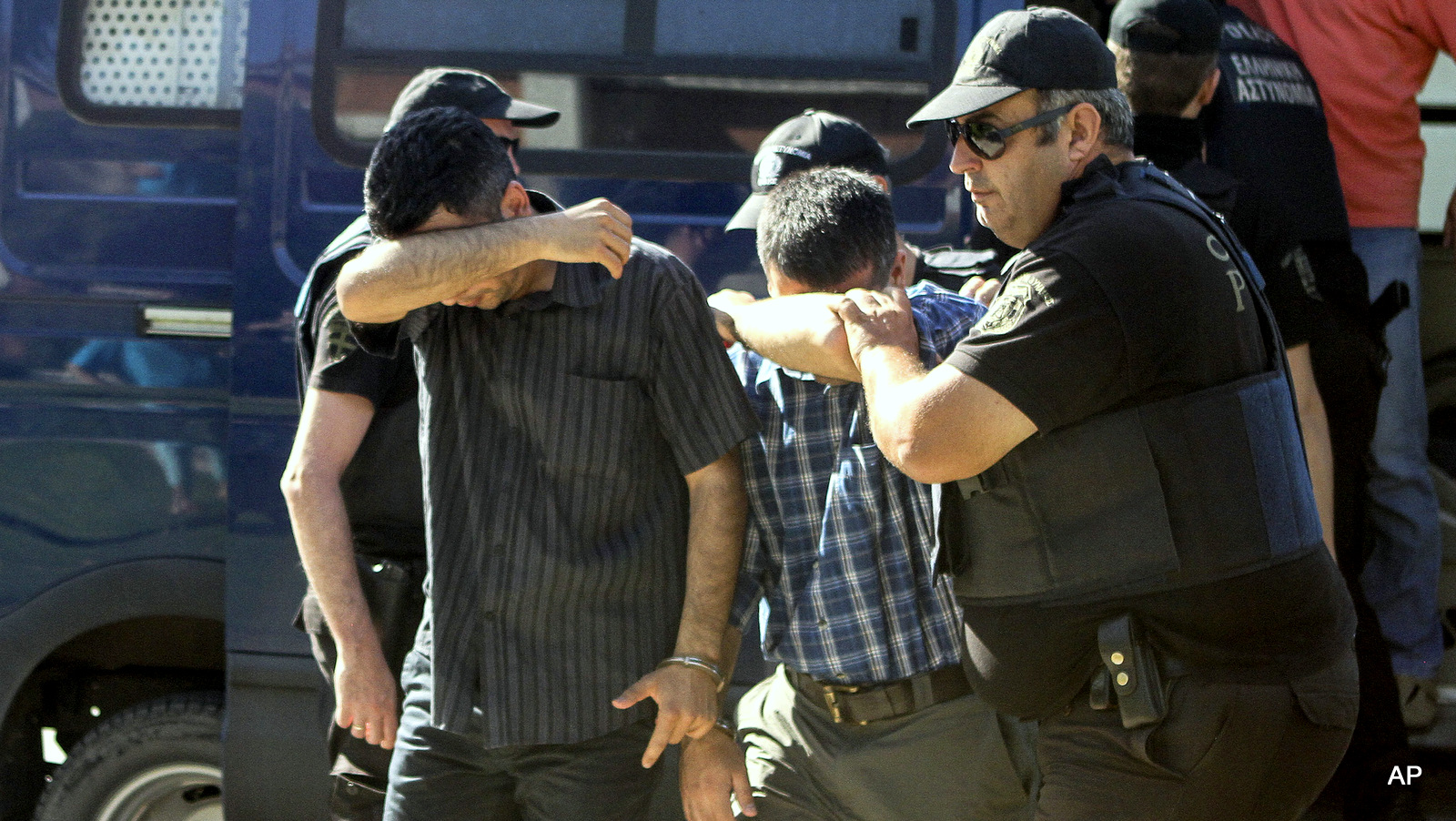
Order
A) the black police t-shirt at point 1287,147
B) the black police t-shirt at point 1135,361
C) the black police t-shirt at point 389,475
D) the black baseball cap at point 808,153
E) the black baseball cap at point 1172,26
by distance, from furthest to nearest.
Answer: the black police t-shirt at point 1287,147
the black baseball cap at point 1172,26
the black baseball cap at point 808,153
the black police t-shirt at point 389,475
the black police t-shirt at point 1135,361

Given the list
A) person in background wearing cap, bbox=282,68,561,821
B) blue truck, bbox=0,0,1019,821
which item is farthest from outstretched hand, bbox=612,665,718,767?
blue truck, bbox=0,0,1019,821

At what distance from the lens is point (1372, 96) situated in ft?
11.0

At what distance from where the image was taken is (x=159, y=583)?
321 centimetres

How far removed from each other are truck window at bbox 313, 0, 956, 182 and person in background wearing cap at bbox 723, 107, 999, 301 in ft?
0.96

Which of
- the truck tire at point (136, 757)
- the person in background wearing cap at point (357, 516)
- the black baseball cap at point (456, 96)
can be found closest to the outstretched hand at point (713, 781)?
the person in background wearing cap at point (357, 516)

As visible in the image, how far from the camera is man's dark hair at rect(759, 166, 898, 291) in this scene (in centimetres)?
214

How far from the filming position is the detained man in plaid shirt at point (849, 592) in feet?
6.91

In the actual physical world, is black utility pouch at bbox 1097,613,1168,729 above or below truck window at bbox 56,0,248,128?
below

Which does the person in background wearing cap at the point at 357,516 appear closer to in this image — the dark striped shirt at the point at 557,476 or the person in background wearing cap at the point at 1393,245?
the dark striped shirt at the point at 557,476

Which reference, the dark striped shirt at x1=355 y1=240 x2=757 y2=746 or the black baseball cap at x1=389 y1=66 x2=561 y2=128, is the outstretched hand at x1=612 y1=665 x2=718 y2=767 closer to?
the dark striped shirt at x1=355 y1=240 x2=757 y2=746

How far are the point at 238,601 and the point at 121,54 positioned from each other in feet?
4.26

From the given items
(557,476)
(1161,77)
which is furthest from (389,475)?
(1161,77)

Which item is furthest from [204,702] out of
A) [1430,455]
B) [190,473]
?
[1430,455]

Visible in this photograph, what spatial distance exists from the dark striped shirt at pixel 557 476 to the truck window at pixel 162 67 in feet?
4.63
